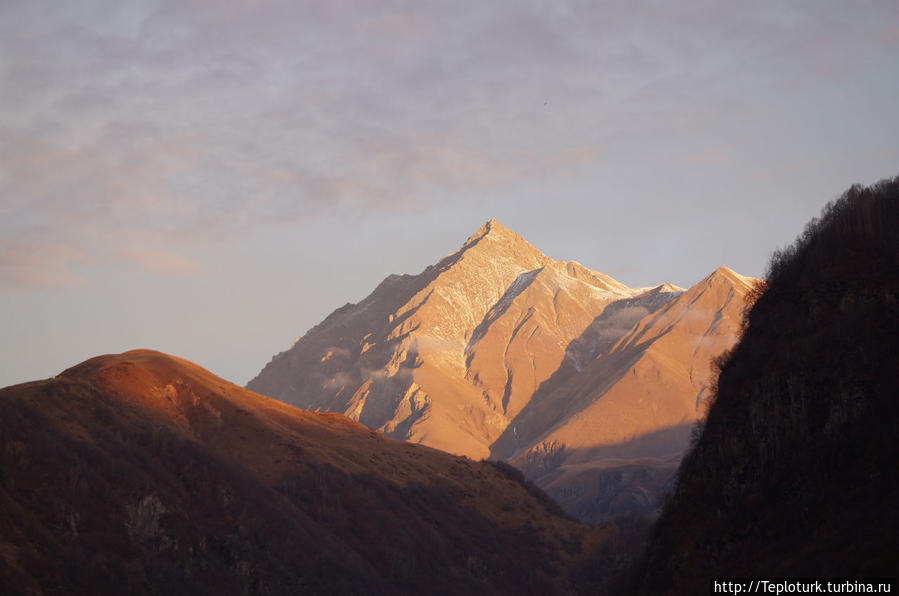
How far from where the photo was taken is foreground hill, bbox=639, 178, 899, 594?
1674 inches

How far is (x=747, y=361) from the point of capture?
59.4 metres

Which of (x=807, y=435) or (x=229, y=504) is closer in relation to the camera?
(x=807, y=435)

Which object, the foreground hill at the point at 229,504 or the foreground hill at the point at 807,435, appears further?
the foreground hill at the point at 229,504

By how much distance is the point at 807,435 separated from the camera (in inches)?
1976

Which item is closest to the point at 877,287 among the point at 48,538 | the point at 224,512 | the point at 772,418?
the point at 772,418

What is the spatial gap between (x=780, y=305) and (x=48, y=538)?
219 ft

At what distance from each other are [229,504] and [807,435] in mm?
80503

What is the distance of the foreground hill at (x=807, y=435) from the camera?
140 feet

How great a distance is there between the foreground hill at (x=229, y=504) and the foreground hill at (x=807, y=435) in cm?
5542

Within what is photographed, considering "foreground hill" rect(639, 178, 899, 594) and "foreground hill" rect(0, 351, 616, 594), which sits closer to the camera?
"foreground hill" rect(639, 178, 899, 594)

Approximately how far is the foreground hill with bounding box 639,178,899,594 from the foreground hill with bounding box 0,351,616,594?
55.4 m

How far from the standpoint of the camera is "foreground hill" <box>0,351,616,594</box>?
290 ft

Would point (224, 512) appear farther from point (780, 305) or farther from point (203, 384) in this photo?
point (780, 305)

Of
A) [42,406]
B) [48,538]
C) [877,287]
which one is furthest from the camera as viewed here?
[42,406]
